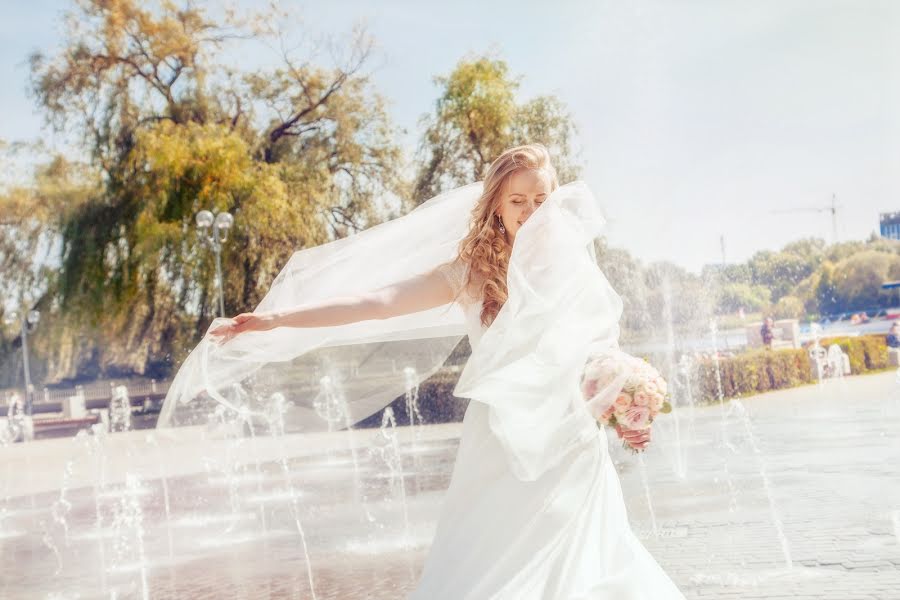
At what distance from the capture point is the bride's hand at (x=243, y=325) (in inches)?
136

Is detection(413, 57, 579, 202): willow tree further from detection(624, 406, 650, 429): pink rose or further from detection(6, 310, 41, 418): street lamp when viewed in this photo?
detection(624, 406, 650, 429): pink rose

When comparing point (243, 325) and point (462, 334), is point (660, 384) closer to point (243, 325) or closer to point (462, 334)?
point (462, 334)

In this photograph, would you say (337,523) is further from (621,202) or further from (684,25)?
(684,25)

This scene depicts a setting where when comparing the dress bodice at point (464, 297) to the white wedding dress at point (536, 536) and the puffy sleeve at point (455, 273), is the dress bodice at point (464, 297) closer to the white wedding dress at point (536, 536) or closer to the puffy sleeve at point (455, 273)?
the puffy sleeve at point (455, 273)

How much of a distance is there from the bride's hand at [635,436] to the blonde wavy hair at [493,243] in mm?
637

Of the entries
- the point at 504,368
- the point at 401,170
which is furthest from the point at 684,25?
the point at 504,368

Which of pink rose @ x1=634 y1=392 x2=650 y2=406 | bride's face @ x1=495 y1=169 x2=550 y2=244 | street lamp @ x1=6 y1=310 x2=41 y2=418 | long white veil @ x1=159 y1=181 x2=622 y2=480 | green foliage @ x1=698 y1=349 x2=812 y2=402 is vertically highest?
street lamp @ x1=6 y1=310 x2=41 y2=418

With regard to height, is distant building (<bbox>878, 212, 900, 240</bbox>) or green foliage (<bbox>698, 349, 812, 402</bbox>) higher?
distant building (<bbox>878, 212, 900, 240</bbox>)

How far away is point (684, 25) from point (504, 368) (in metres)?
37.2

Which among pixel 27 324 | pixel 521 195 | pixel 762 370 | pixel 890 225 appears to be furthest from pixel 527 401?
pixel 890 225

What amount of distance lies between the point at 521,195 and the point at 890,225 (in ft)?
200

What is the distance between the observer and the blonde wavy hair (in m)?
3.59

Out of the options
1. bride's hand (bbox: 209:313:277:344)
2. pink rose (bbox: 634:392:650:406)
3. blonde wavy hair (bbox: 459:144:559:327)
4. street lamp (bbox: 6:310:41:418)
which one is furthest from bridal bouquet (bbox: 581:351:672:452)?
street lamp (bbox: 6:310:41:418)

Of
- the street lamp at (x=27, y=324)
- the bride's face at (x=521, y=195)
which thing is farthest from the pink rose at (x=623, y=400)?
the street lamp at (x=27, y=324)
